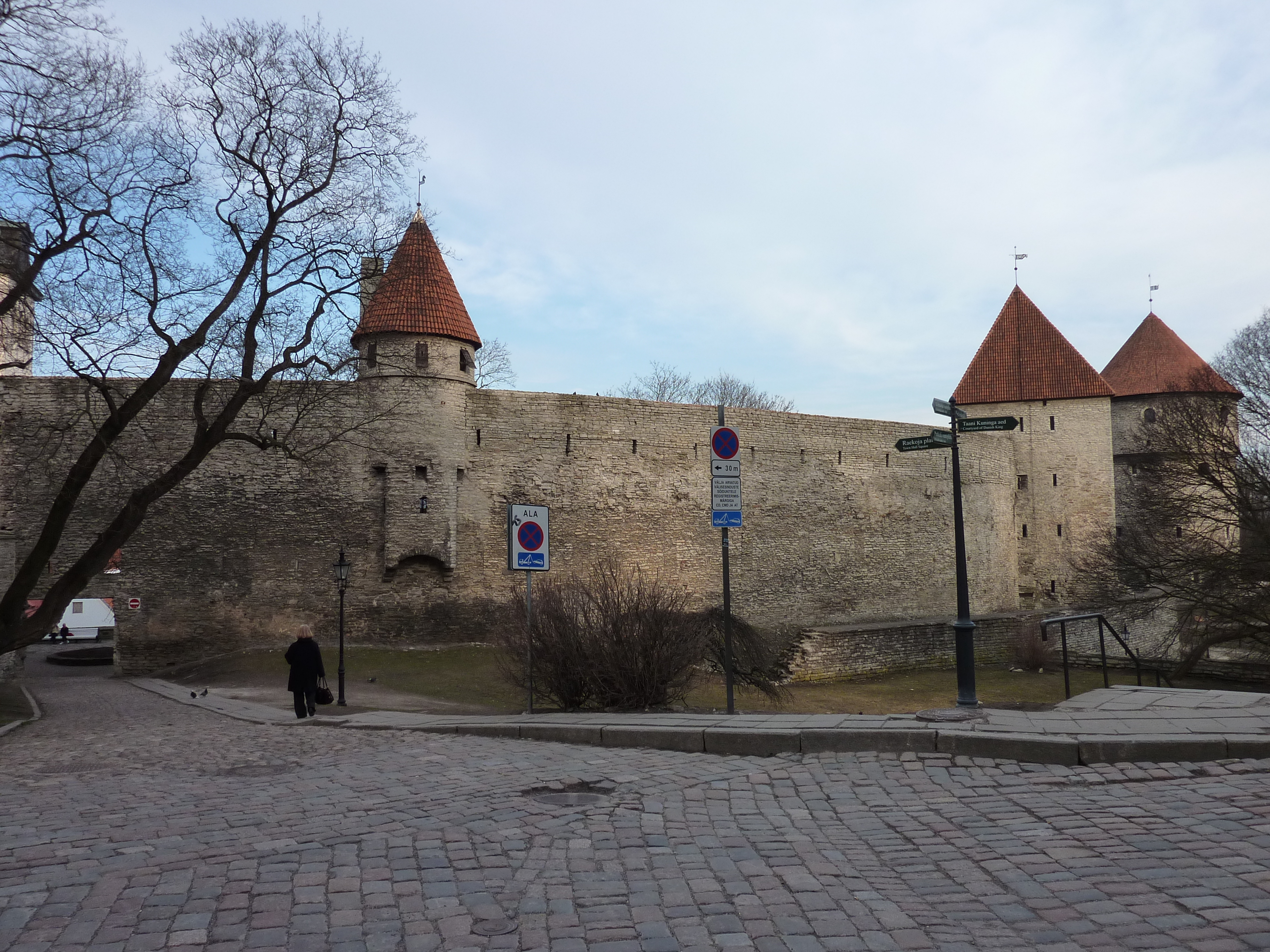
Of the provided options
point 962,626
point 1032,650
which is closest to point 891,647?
point 1032,650

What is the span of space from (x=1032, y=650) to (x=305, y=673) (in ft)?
67.5

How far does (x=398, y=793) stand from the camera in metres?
6.02

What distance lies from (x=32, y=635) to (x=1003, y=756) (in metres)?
11.3

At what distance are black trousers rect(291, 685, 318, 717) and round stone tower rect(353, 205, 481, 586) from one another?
9901 millimetres

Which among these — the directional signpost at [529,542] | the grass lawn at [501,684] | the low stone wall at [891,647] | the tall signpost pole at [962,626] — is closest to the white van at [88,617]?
the grass lawn at [501,684]

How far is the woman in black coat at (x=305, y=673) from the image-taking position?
11312 mm

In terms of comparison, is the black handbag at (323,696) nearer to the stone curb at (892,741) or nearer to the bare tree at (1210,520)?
the stone curb at (892,741)

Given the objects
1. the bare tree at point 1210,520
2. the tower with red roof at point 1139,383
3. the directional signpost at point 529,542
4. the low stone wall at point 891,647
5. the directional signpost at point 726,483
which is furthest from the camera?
the tower with red roof at point 1139,383

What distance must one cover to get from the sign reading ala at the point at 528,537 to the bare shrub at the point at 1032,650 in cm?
1888

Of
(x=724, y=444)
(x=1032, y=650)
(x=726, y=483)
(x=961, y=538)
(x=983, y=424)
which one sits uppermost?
(x=983, y=424)

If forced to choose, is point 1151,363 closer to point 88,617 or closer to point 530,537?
point 530,537

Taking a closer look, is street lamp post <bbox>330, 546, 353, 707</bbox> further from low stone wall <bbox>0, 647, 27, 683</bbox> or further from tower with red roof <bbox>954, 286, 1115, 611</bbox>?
tower with red roof <bbox>954, 286, 1115, 611</bbox>

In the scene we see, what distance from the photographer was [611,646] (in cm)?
980

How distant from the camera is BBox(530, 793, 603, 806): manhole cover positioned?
558cm
